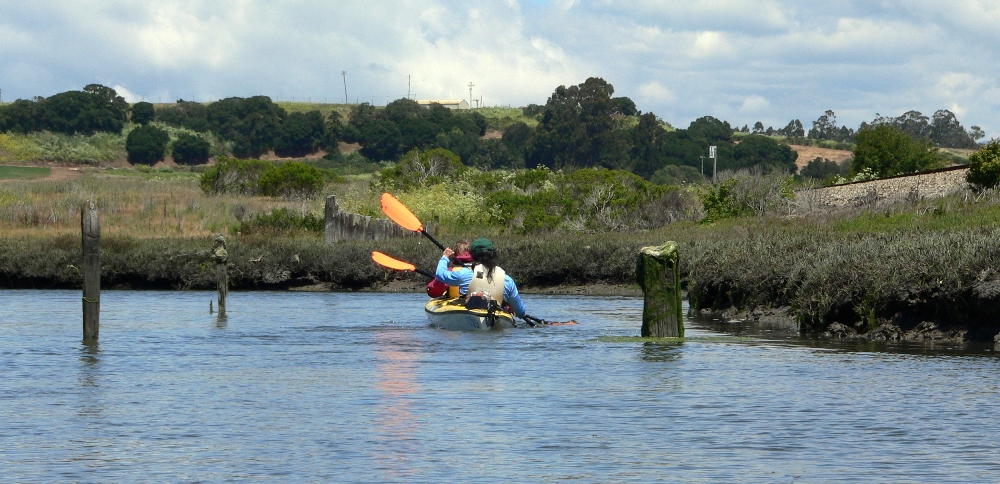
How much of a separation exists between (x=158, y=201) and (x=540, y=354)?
38.5 metres

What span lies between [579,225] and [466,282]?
86.3ft

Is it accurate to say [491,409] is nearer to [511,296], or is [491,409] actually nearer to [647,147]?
[511,296]

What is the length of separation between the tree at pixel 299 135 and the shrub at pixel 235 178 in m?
44.8

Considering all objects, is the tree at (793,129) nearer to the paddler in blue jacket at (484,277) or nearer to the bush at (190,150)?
the bush at (190,150)

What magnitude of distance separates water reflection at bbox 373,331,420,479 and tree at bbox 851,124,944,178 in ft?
154

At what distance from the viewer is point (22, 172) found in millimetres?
80188

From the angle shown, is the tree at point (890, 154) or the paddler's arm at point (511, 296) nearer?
the paddler's arm at point (511, 296)

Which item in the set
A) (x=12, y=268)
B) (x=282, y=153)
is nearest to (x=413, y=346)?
(x=12, y=268)

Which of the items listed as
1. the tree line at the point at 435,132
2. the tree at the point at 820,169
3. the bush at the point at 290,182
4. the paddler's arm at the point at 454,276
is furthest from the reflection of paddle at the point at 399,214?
the tree at the point at 820,169

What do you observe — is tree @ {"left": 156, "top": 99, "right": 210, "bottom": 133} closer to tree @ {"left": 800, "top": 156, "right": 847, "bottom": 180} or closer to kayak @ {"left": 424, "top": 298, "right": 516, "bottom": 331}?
tree @ {"left": 800, "top": 156, "right": 847, "bottom": 180}

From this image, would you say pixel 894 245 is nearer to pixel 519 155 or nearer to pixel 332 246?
pixel 332 246

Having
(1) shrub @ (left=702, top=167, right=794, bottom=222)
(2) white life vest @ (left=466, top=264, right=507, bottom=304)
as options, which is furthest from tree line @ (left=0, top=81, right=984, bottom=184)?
(2) white life vest @ (left=466, top=264, right=507, bottom=304)

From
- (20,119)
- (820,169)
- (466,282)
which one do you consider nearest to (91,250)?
(466,282)

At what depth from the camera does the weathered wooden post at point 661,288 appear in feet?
53.1
